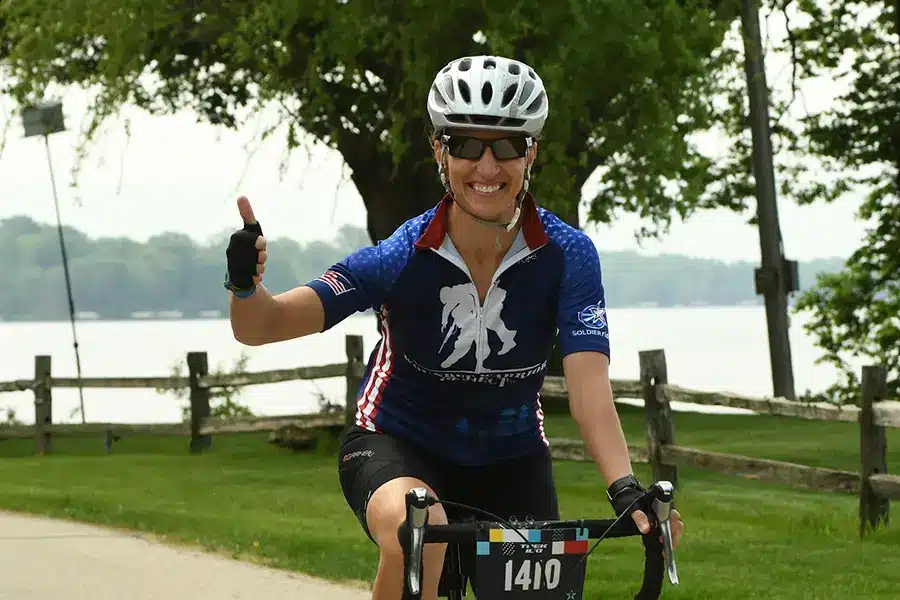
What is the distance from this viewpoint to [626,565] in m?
9.55

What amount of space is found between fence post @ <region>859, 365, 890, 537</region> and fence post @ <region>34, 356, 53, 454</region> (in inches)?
533

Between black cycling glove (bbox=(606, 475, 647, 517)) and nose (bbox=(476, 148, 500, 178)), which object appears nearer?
black cycling glove (bbox=(606, 475, 647, 517))

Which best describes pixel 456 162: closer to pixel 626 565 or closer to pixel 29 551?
pixel 626 565

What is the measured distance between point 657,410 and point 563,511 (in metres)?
2.04

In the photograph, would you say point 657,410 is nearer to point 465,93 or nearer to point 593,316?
point 593,316

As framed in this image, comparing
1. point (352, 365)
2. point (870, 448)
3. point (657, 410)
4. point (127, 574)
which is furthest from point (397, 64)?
point (127, 574)

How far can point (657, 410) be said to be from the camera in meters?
14.4

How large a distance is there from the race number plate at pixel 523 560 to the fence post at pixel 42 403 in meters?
19.1

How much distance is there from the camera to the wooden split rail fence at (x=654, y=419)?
11.5 metres

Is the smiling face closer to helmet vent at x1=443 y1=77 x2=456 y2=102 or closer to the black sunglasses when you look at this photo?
the black sunglasses

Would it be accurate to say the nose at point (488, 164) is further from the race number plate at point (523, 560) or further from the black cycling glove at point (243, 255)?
the race number plate at point (523, 560)

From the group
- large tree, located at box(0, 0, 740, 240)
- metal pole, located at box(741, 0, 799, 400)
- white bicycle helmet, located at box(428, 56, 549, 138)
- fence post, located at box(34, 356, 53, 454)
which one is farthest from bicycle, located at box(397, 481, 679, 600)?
fence post, located at box(34, 356, 53, 454)

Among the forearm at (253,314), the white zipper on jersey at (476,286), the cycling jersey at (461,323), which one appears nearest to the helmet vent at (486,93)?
the cycling jersey at (461,323)

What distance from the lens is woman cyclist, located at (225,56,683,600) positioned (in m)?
3.94
